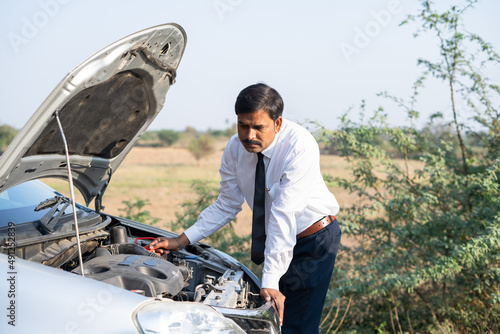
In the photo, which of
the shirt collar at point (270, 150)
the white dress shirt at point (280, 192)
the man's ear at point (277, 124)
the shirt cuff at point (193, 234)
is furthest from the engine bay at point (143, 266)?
the man's ear at point (277, 124)

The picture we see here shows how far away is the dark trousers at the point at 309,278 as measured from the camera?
2818 mm

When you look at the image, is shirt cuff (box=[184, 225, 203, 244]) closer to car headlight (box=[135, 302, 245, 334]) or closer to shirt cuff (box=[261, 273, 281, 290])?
shirt cuff (box=[261, 273, 281, 290])

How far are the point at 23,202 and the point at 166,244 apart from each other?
0.88 m

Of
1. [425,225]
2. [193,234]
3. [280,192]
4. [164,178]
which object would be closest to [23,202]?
[193,234]

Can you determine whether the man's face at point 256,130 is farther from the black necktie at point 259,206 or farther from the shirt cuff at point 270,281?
the shirt cuff at point 270,281

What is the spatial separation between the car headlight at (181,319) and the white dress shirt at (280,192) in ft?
1.61

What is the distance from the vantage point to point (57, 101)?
1.92 meters

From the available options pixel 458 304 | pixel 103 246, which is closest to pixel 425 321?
pixel 458 304

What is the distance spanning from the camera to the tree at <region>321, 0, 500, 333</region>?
4281 millimetres

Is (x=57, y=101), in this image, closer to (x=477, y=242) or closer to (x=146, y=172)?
(x=477, y=242)

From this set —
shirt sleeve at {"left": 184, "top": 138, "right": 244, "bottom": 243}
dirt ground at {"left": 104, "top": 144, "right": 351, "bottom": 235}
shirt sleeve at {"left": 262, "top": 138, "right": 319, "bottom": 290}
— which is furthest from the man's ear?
dirt ground at {"left": 104, "top": 144, "right": 351, "bottom": 235}

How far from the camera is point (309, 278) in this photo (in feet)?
9.20

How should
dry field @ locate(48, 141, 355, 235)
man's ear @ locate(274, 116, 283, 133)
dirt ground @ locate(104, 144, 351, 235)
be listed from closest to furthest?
man's ear @ locate(274, 116, 283, 133) → dry field @ locate(48, 141, 355, 235) → dirt ground @ locate(104, 144, 351, 235)

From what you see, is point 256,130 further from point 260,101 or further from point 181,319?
point 181,319
